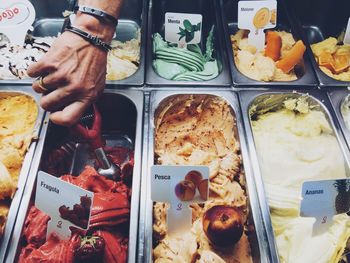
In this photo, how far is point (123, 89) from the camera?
218 centimetres

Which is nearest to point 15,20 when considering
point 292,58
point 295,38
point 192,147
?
point 192,147

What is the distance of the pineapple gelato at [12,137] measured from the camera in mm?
1709

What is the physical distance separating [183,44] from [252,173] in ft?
3.48

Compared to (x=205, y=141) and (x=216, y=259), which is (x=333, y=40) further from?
(x=216, y=259)

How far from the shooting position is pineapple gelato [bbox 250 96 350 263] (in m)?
1.72

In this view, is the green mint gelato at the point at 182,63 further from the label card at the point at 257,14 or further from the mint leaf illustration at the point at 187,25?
the label card at the point at 257,14

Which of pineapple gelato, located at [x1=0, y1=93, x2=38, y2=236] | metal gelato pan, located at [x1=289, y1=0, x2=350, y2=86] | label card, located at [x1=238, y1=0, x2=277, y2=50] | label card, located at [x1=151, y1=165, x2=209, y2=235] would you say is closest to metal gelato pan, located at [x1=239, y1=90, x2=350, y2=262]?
label card, located at [x1=151, y1=165, x2=209, y2=235]

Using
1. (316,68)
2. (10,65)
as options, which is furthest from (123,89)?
(316,68)

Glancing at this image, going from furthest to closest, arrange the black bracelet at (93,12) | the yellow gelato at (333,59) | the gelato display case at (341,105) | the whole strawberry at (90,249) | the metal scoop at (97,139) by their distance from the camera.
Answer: the yellow gelato at (333,59) → the gelato display case at (341,105) → the metal scoop at (97,139) → the black bracelet at (93,12) → the whole strawberry at (90,249)

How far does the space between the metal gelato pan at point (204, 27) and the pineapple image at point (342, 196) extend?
92 centimetres

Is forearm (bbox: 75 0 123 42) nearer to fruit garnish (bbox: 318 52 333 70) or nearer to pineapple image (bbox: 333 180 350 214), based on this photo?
pineapple image (bbox: 333 180 350 214)

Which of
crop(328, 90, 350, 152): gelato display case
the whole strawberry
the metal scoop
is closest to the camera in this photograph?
the whole strawberry

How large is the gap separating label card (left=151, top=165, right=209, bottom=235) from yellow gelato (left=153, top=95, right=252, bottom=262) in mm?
127

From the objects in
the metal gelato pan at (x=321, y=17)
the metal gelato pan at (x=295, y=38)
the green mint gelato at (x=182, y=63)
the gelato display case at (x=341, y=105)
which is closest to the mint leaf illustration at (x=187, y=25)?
the green mint gelato at (x=182, y=63)
